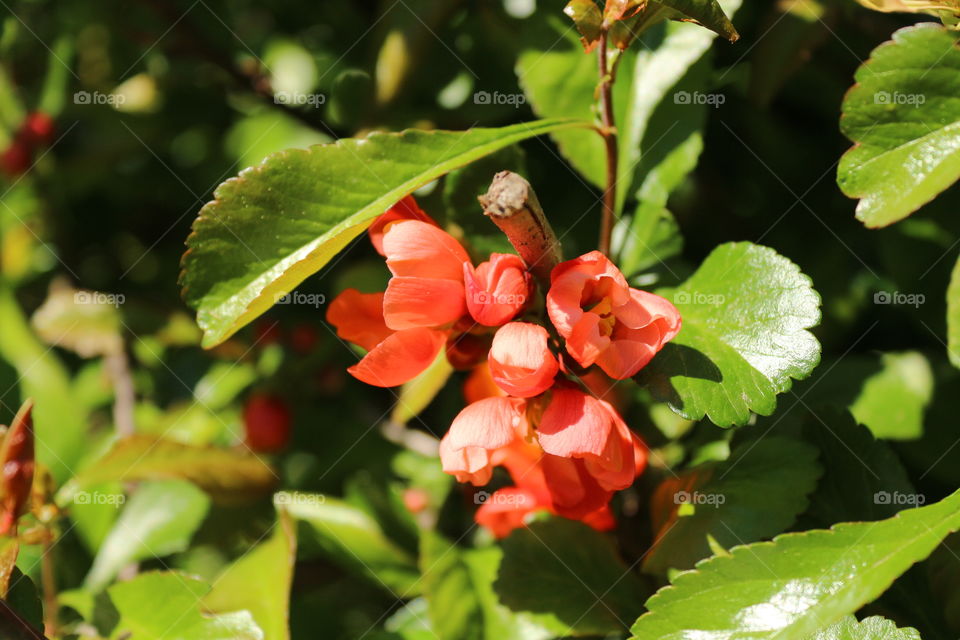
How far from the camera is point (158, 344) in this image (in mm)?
2002

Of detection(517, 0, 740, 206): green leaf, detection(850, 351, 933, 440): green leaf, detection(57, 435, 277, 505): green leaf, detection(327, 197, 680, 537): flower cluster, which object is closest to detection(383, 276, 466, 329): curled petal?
detection(327, 197, 680, 537): flower cluster

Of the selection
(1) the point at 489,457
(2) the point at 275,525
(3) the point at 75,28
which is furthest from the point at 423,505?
(3) the point at 75,28

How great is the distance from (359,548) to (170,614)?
1.24ft

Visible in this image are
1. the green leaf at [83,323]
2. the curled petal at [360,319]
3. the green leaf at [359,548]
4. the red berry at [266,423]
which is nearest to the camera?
the curled petal at [360,319]

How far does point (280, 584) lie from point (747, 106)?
119 cm

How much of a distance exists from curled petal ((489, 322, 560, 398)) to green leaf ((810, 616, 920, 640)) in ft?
1.31

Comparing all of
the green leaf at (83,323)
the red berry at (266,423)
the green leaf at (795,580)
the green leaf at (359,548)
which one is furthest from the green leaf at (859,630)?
the green leaf at (83,323)

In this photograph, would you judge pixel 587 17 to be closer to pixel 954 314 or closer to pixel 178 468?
pixel 954 314

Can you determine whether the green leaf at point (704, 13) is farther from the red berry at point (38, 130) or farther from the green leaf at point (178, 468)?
the red berry at point (38, 130)

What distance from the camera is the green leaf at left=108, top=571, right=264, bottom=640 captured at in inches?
42.7

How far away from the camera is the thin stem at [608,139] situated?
3.34 feet

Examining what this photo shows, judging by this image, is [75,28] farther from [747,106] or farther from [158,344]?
[747,106]

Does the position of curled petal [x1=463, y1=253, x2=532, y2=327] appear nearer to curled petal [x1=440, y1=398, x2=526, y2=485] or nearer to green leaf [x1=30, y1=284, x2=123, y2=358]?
curled petal [x1=440, y1=398, x2=526, y2=485]

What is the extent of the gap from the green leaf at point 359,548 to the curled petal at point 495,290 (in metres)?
0.68
